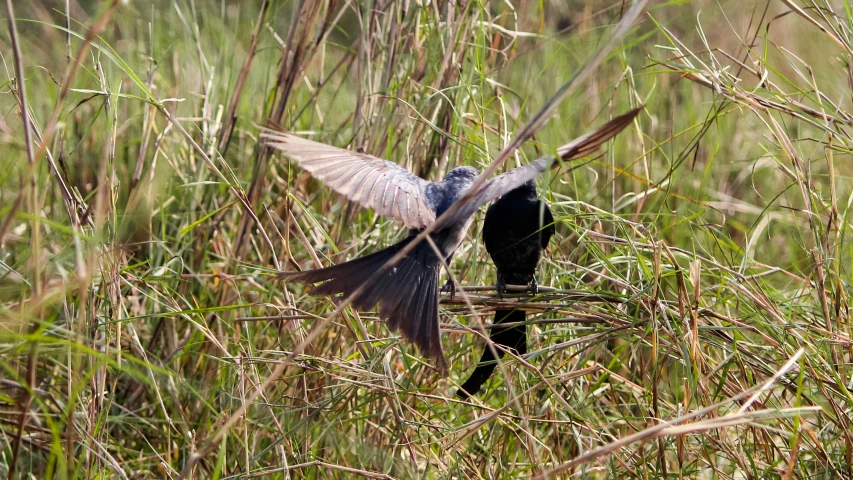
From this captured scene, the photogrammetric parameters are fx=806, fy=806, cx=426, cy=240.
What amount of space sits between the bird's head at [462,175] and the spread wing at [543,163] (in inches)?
20.9

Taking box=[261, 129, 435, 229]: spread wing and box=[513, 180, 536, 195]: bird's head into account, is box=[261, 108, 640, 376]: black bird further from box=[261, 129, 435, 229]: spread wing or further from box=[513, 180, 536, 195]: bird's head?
box=[513, 180, 536, 195]: bird's head

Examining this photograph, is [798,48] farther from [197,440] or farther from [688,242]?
[197,440]

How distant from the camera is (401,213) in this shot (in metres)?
2.17

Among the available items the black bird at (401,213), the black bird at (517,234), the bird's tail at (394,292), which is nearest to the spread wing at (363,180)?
the black bird at (401,213)

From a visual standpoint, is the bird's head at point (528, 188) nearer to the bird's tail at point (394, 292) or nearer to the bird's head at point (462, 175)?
the bird's head at point (462, 175)

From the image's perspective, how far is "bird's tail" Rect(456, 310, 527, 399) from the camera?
2277mm

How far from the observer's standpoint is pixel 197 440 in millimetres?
2484

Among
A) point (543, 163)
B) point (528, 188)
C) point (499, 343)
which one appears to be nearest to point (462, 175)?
point (528, 188)

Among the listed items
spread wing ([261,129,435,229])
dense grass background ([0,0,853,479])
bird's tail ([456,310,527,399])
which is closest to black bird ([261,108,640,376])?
spread wing ([261,129,435,229])

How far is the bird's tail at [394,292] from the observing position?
6.46 ft

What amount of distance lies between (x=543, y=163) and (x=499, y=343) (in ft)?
2.25

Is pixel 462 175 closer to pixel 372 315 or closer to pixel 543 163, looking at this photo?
pixel 372 315

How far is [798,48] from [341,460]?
12.8 feet

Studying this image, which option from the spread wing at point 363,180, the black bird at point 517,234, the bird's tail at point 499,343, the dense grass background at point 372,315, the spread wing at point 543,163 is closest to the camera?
the spread wing at point 543,163
